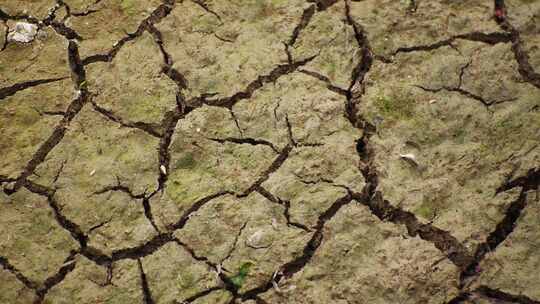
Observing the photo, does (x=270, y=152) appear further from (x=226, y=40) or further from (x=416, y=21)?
(x=416, y=21)

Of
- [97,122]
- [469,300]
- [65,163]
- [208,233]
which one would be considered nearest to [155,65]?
[97,122]

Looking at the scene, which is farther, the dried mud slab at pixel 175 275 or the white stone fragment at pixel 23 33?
the white stone fragment at pixel 23 33

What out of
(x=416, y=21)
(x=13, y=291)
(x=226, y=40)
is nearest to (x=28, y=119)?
(x=13, y=291)

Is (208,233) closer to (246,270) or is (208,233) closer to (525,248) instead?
(246,270)

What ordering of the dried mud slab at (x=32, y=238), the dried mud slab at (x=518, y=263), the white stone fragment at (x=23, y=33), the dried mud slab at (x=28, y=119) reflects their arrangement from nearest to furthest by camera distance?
the dried mud slab at (x=518, y=263), the dried mud slab at (x=32, y=238), the dried mud slab at (x=28, y=119), the white stone fragment at (x=23, y=33)

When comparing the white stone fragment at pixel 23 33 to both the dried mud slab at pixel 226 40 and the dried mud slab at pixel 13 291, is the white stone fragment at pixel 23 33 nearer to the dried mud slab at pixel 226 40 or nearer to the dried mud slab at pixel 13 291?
the dried mud slab at pixel 226 40

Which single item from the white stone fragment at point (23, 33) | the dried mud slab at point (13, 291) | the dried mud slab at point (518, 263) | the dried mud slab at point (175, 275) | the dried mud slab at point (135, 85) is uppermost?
the white stone fragment at point (23, 33)

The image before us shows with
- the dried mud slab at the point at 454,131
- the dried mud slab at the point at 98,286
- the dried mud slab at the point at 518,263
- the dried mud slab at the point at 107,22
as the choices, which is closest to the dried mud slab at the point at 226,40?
the dried mud slab at the point at 107,22

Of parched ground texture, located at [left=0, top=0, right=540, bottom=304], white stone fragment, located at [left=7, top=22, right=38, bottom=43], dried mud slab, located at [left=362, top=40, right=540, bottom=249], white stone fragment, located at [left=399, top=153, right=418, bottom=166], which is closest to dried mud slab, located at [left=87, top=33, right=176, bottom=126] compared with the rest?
parched ground texture, located at [left=0, top=0, right=540, bottom=304]
